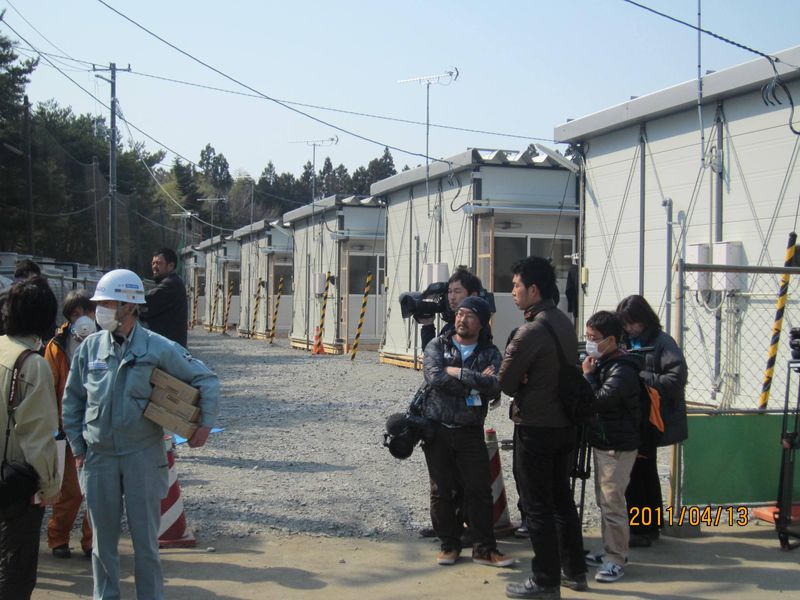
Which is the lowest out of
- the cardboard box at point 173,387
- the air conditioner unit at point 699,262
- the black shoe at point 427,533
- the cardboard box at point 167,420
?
the black shoe at point 427,533

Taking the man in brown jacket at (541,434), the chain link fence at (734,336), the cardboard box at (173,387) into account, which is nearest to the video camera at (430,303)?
the man in brown jacket at (541,434)

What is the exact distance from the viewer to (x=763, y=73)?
436 inches

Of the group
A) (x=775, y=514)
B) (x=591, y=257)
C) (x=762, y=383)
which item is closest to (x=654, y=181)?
(x=591, y=257)

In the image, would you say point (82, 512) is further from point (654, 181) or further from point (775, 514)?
point (654, 181)

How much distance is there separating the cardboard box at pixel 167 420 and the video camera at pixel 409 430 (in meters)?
1.97

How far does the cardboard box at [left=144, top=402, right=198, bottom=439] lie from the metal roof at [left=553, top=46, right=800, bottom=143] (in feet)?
29.7

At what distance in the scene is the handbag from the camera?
4.22 m

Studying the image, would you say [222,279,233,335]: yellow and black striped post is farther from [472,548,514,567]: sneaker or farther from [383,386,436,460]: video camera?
[472,548,514,567]: sneaker

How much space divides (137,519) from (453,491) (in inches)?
95.7

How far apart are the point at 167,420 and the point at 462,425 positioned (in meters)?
2.20

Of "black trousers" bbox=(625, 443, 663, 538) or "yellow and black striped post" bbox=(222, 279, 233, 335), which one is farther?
"yellow and black striped post" bbox=(222, 279, 233, 335)

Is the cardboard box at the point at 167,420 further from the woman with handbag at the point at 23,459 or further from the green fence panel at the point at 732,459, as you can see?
the green fence panel at the point at 732,459

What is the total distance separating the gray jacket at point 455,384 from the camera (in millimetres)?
5957

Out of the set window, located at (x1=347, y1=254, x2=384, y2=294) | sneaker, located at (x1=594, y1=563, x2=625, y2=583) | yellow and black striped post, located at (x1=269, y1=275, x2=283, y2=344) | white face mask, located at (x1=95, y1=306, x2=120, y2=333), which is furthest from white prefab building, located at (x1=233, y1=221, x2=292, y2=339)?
white face mask, located at (x1=95, y1=306, x2=120, y2=333)
